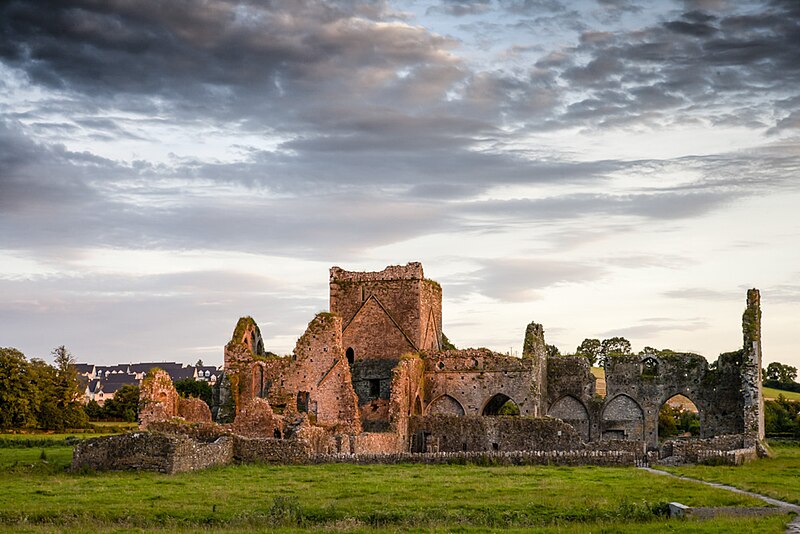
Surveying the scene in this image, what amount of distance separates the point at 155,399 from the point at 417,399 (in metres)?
15.1

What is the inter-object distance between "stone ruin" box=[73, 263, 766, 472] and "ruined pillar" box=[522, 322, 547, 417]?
108 mm

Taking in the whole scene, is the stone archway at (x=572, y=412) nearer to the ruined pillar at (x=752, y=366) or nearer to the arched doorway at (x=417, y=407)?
the arched doorway at (x=417, y=407)

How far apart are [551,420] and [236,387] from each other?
1494 centimetres

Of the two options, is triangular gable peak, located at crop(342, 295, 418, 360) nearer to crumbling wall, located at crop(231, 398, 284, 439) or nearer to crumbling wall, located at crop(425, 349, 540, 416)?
crumbling wall, located at crop(425, 349, 540, 416)

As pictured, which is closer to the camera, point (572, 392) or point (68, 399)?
point (572, 392)

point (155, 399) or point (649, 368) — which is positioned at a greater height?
point (649, 368)

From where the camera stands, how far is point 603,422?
2295 inches

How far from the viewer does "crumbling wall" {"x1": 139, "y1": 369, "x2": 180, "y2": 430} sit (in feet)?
142

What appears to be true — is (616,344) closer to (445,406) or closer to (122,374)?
(445,406)

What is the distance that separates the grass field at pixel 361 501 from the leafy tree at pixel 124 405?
51.5 m

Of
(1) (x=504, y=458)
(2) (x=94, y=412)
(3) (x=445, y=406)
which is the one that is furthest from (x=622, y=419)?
(2) (x=94, y=412)

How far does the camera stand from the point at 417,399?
5434cm

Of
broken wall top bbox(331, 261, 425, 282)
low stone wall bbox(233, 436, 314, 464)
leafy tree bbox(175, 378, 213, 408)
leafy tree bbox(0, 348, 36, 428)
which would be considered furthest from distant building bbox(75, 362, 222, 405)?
low stone wall bbox(233, 436, 314, 464)

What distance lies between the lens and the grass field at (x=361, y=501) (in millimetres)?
22984
